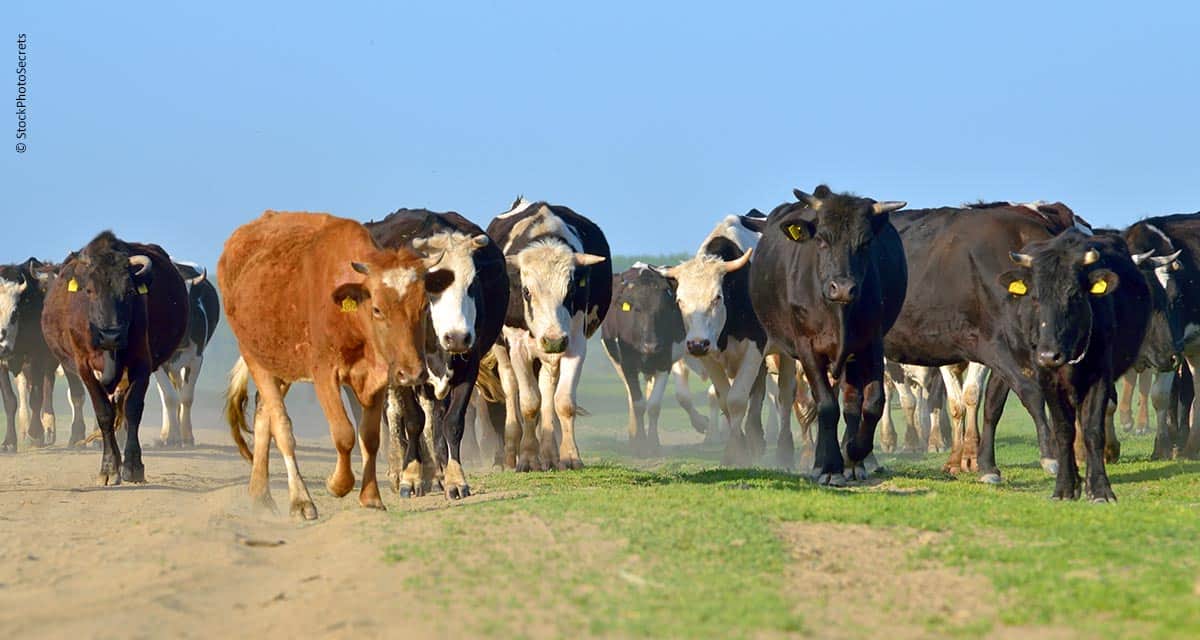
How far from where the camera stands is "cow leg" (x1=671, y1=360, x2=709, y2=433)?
26.2m

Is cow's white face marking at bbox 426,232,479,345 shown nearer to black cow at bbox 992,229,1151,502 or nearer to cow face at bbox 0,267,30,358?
black cow at bbox 992,229,1151,502

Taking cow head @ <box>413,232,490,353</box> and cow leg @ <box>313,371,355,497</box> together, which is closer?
cow leg @ <box>313,371,355,497</box>

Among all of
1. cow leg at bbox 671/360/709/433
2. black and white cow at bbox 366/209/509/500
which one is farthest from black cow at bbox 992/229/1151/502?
cow leg at bbox 671/360/709/433

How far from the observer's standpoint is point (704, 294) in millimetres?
19844

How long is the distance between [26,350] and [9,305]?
0.75 m

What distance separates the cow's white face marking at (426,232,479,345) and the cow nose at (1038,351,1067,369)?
4314 millimetres

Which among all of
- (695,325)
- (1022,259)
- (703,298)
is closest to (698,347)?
(695,325)

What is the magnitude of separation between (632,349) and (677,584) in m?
17.6

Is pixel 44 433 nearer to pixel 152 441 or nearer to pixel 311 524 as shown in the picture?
pixel 152 441

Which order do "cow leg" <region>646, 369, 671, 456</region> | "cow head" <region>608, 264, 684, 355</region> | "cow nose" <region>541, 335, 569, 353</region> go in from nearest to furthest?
1. "cow nose" <region>541, 335, 569, 353</region>
2. "cow leg" <region>646, 369, 671, 456</region>
3. "cow head" <region>608, 264, 684, 355</region>

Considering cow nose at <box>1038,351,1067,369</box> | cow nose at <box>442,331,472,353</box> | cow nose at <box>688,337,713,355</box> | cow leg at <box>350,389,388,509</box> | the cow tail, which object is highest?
cow nose at <box>688,337,713,355</box>

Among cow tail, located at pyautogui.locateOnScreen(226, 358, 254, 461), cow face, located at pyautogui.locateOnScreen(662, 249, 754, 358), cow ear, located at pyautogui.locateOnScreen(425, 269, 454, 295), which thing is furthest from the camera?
cow face, located at pyautogui.locateOnScreen(662, 249, 754, 358)

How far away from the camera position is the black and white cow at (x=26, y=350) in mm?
25641

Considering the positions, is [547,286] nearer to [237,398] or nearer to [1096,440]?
[237,398]
